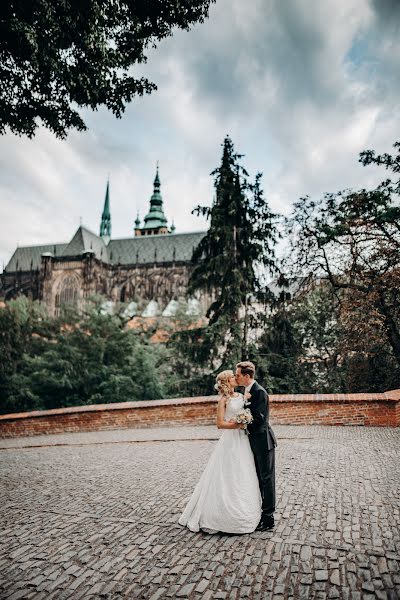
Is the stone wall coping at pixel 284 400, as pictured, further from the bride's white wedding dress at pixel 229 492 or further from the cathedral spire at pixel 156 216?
the cathedral spire at pixel 156 216

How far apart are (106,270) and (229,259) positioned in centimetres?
4755

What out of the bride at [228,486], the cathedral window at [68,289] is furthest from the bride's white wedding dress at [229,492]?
the cathedral window at [68,289]

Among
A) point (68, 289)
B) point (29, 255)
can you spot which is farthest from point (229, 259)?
point (29, 255)

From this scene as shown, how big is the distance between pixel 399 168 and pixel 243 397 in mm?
11985

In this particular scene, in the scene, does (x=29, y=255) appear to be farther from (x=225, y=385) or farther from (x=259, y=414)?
(x=259, y=414)

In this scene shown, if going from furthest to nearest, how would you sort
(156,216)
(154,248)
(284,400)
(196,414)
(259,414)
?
(156,216)
(154,248)
(196,414)
(284,400)
(259,414)

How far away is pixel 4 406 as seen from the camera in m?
17.3

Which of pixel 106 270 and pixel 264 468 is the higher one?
pixel 106 270

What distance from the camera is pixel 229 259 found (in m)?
15.2

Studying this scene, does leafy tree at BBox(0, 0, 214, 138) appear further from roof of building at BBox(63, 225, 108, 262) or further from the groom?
roof of building at BBox(63, 225, 108, 262)

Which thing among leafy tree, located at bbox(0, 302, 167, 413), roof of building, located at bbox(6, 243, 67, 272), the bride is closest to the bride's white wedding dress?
the bride

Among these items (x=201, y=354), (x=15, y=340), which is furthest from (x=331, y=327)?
(x=15, y=340)

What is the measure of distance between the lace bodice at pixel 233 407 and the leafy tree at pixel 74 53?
5.96 metres

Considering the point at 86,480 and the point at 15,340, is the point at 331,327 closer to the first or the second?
the point at 15,340
